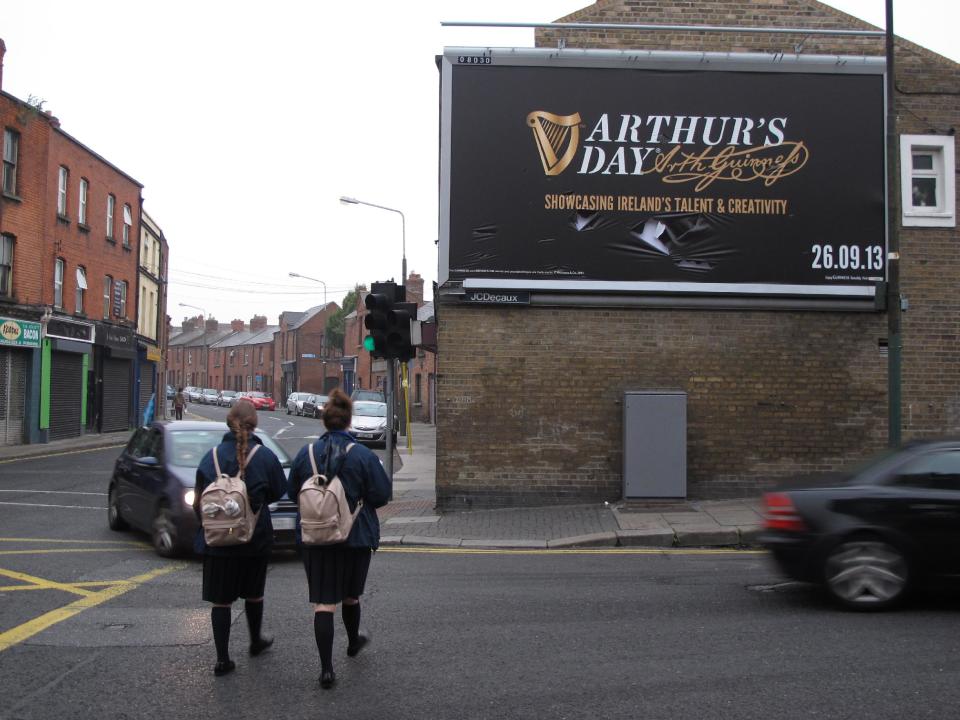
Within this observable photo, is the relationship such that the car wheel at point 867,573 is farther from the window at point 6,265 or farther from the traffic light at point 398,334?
the window at point 6,265

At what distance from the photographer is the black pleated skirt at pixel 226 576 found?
538 cm

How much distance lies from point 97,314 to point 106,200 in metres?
4.33

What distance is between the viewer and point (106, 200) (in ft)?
108

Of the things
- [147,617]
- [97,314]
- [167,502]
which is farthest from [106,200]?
[147,617]

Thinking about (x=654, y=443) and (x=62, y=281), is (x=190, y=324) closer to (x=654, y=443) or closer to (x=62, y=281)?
(x=62, y=281)

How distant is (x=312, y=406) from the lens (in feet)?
173

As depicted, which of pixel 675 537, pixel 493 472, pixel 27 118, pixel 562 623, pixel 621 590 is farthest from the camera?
pixel 27 118

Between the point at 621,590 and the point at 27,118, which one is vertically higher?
the point at 27,118

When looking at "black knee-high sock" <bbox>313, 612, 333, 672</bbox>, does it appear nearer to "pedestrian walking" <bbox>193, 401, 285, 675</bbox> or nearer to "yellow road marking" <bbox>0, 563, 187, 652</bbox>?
"pedestrian walking" <bbox>193, 401, 285, 675</bbox>

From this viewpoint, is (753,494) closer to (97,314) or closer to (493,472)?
(493,472)

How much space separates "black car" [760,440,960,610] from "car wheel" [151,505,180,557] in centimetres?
599

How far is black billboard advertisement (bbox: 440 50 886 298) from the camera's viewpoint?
13.4m

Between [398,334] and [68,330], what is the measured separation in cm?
1988

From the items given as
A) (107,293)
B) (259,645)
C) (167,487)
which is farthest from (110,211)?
(259,645)
